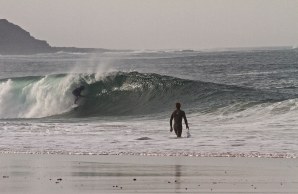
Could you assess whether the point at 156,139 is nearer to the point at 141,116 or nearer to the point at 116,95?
the point at 141,116

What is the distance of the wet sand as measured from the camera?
12.9 m

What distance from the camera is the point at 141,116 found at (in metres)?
32.5

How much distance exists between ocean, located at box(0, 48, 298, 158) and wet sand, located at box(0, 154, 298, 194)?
4.49 ft

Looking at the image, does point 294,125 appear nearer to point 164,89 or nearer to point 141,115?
point 141,115

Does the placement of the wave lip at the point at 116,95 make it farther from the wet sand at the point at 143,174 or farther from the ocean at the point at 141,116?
the wet sand at the point at 143,174

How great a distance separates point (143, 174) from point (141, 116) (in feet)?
58.8

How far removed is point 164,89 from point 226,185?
91.8 ft

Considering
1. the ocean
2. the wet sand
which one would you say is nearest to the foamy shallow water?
the ocean

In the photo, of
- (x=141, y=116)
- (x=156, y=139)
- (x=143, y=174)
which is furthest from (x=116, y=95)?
(x=143, y=174)

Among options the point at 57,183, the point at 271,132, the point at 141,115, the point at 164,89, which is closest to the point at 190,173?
the point at 57,183

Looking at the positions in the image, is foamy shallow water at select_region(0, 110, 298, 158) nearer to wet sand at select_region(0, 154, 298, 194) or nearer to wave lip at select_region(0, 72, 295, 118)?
wet sand at select_region(0, 154, 298, 194)

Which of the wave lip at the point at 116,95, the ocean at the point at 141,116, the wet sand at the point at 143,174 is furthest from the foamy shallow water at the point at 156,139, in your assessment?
the wave lip at the point at 116,95

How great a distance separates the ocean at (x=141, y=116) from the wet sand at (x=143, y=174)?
1369mm

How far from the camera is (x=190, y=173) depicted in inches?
580
